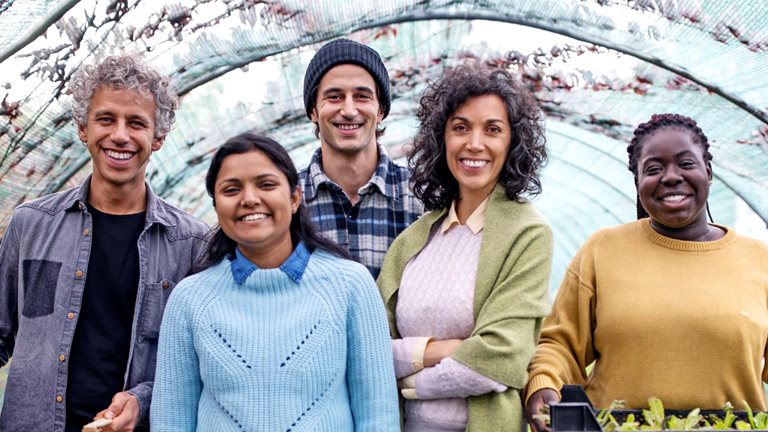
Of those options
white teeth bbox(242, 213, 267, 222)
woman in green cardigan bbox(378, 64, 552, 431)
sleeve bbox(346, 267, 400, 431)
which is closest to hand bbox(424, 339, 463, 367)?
woman in green cardigan bbox(378, 64, 552, 431)

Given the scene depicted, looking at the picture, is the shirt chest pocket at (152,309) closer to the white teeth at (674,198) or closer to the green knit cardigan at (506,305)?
the green knit cardigan at (506,305)

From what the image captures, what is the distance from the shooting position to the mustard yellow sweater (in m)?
2.74

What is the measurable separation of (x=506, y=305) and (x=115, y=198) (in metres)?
→ 1.38

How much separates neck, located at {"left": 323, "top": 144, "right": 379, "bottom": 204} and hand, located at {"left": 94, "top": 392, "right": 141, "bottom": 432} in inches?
43.4

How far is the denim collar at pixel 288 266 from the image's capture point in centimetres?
265

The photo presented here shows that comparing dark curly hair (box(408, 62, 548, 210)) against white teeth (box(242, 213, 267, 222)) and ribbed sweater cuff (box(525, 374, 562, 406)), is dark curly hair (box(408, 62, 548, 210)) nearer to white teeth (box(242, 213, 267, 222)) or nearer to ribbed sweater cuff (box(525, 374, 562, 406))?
ribbed sweater cuff (box(525, 374, 562, 406))

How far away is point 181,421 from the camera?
2.60m

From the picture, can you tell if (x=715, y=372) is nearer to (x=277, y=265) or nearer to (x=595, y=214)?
(x=277, y=265)

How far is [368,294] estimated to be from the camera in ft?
8.74

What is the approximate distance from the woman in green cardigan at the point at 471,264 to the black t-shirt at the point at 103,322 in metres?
0.85

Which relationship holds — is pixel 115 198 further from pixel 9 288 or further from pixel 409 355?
pixel 409 355

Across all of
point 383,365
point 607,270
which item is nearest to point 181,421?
point 383,365

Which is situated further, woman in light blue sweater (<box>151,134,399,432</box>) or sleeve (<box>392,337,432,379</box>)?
sleeve (<box>392,337,432,379</box>)

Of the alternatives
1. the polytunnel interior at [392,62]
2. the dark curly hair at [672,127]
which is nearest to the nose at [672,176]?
the dark curly hair at [672,127]
